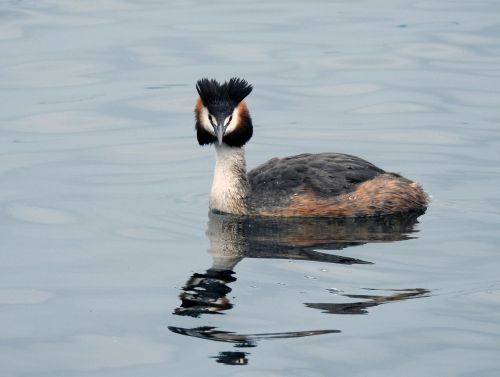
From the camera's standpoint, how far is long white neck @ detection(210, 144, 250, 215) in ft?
46.7

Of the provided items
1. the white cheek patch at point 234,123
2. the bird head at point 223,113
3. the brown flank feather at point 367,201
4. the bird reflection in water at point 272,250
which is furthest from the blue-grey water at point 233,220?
the white cheek patch at point 234,123

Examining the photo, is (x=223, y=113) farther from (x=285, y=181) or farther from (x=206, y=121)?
(x=285, y=181)

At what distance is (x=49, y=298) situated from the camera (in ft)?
37.2

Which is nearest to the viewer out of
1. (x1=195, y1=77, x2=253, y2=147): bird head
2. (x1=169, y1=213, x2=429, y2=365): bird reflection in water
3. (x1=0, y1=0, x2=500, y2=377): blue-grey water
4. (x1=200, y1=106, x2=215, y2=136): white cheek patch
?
(x1=0, y1=0, x2=500, y2=377): blue-grey water

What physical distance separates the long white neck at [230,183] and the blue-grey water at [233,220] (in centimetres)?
26

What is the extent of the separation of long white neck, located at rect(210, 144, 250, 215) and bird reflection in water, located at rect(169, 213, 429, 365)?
12 cm

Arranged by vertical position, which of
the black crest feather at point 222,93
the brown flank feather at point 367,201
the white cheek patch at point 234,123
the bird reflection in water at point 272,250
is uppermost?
the black crest feather at point 222,93

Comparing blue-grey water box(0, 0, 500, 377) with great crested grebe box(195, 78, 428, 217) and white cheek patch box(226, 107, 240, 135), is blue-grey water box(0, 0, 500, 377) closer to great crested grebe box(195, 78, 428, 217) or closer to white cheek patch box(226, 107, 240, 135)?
great crested grebe box(195, 78, 428, 217)

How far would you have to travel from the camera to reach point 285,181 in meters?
14.2

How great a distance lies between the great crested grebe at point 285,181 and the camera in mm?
14078

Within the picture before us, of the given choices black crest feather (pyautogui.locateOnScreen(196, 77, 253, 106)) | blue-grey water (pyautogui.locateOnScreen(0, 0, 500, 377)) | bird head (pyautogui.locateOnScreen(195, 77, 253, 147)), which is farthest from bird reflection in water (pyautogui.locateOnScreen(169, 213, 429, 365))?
black crest feather (pyautogui.locateOnScreen(196, 77, 253, 106))

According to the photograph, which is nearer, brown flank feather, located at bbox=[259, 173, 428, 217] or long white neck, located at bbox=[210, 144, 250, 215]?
brown flank feather, located at bbox=[259, 173, 428, 217]

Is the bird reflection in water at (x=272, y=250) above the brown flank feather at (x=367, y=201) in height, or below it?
below

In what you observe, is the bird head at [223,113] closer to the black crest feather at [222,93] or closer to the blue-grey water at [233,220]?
the black crest feather at [222,93]
